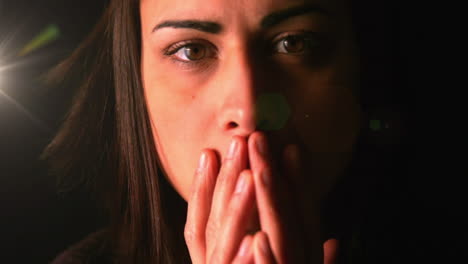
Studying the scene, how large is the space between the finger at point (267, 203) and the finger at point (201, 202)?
0.10 meters

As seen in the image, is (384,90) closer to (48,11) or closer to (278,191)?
(278,191)

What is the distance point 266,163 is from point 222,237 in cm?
16

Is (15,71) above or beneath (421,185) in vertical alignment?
above

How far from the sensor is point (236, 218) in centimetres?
71

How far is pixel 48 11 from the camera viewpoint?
4.15ft

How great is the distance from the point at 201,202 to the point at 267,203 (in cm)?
15

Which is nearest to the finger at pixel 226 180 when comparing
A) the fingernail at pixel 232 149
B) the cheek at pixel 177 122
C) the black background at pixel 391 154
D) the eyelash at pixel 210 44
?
the fingernail at pixel 232 149

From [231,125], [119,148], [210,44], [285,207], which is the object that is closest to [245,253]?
[285,207]

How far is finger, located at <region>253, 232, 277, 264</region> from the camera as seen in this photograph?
26.7 inches

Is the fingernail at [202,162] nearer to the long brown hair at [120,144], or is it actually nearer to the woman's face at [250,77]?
the woman's face at [250,77]

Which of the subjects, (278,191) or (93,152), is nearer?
(278,191)

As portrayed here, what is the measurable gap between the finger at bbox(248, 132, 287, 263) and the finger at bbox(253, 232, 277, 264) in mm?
12

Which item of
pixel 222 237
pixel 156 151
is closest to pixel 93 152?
pixel 156 151

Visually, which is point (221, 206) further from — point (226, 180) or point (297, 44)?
point (297, 44)
